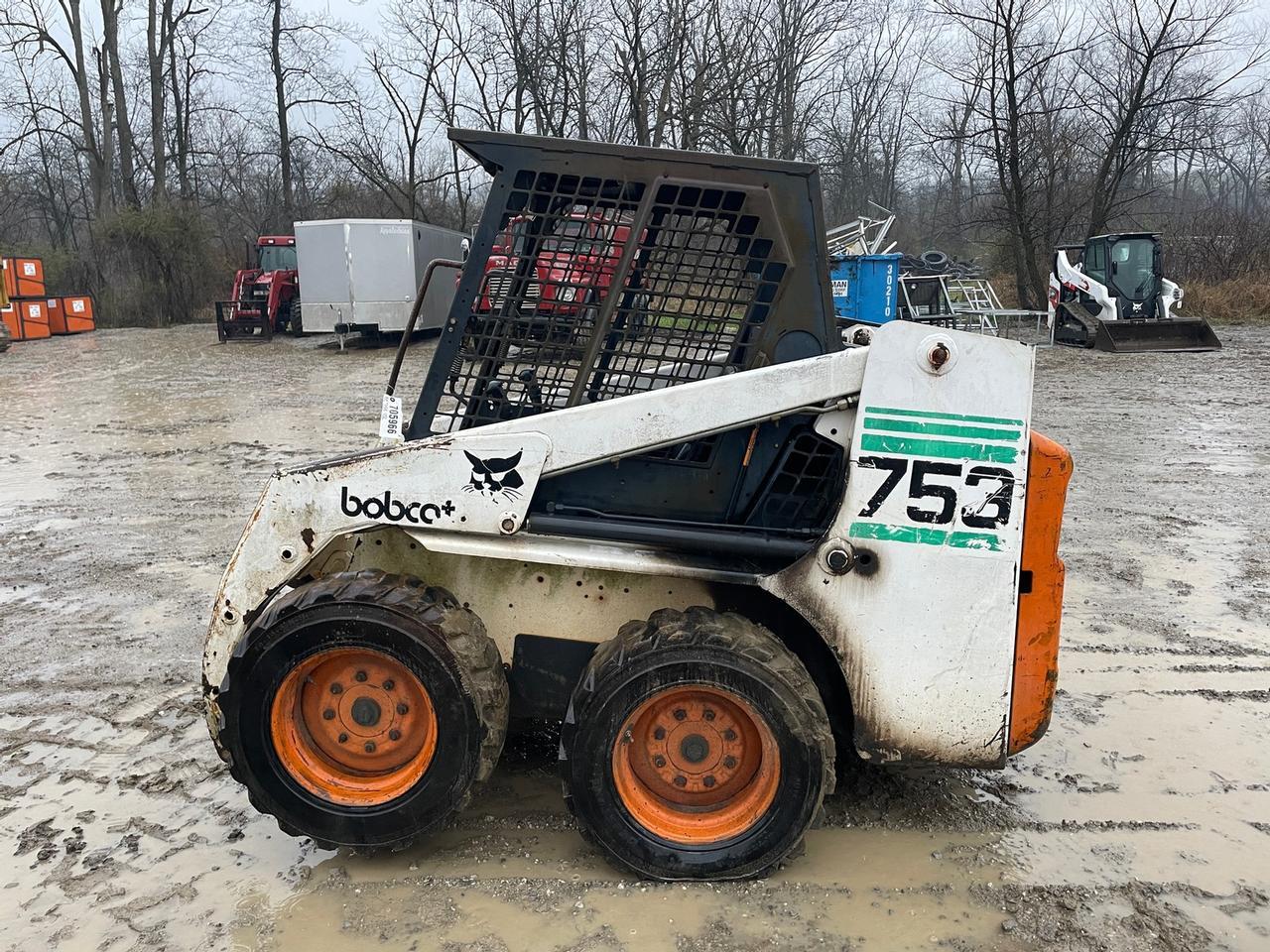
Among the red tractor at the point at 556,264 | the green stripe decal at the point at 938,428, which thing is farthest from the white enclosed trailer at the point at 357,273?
the green stripe decal at the point at 938,428

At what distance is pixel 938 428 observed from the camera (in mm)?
2814

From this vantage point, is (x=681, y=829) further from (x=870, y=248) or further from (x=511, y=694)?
(x=870, y=248)

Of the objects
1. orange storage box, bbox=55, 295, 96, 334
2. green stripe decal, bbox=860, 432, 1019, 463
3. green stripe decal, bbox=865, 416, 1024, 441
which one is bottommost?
green stripe decal, bbox=860, 432, 1019, 463

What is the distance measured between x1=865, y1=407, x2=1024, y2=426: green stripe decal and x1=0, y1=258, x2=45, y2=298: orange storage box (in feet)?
85.8

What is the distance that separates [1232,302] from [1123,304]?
6018mm

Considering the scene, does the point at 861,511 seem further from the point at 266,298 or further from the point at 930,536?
the point at 266,298

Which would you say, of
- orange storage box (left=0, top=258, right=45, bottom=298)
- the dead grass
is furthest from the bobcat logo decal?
orange storage box (left=0, top=258, right=45, bottom=298)

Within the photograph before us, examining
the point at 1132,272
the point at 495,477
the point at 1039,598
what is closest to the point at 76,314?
the point at 1132,272

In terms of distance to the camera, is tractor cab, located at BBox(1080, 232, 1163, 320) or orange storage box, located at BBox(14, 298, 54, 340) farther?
orange storage box, located at BBox(14, 298, 54, 340)

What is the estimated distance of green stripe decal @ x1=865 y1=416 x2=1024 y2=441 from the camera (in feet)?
9.16

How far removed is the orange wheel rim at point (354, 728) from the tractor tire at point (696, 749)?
1.78 feet

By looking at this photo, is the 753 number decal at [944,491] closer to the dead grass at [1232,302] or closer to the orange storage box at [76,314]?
the dead grass at [1232,302]

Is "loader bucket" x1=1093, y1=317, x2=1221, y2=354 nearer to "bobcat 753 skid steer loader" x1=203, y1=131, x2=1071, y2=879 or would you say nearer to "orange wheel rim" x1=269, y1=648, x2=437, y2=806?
"bobcat 753 skid steer loader" x1=203, y1=131, x2=1071, y2=879

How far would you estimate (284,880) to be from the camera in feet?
9.77
